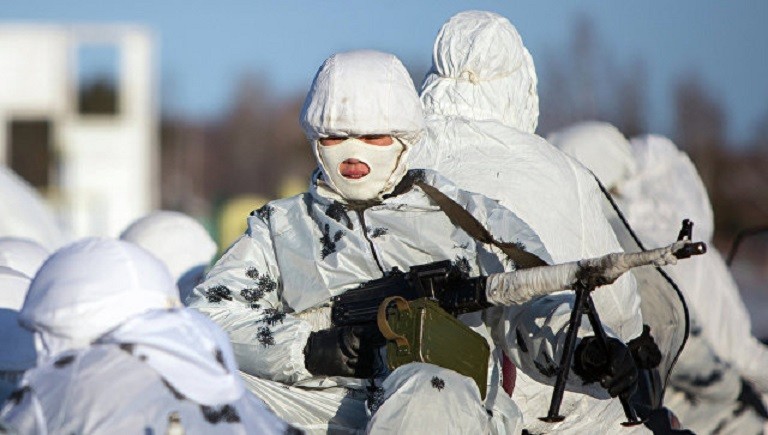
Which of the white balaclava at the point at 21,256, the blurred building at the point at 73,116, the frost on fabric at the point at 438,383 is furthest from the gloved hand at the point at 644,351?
the blurred building at the point at 73,116

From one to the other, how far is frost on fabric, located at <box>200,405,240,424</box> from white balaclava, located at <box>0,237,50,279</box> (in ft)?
10.1

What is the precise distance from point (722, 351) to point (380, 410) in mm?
5298

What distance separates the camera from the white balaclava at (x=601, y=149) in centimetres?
980

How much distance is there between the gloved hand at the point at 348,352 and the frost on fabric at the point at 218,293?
1.25ft

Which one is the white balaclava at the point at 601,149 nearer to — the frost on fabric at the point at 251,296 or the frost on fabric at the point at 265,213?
the frost on fabric at the point at 265,213

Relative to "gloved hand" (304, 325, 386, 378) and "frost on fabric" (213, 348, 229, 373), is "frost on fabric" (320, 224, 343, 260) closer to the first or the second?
"gloved hand" (304, 325, 386, 378)

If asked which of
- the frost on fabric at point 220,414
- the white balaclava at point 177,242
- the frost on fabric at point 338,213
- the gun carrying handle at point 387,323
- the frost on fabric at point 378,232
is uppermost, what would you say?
the frost on fabric at point 220,414

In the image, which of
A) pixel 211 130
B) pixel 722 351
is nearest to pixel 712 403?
pixel 722 351

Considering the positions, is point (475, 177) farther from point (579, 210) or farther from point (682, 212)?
point (682, 212)

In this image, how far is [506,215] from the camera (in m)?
6.21

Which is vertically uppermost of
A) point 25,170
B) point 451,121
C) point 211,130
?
point 451,121

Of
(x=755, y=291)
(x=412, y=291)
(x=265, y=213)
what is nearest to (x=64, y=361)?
(x=412, y=291)

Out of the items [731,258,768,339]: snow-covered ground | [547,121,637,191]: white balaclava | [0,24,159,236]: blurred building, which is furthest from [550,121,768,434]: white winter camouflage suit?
[0,24,159,236]: blurred building

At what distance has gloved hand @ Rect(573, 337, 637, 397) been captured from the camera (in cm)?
548
